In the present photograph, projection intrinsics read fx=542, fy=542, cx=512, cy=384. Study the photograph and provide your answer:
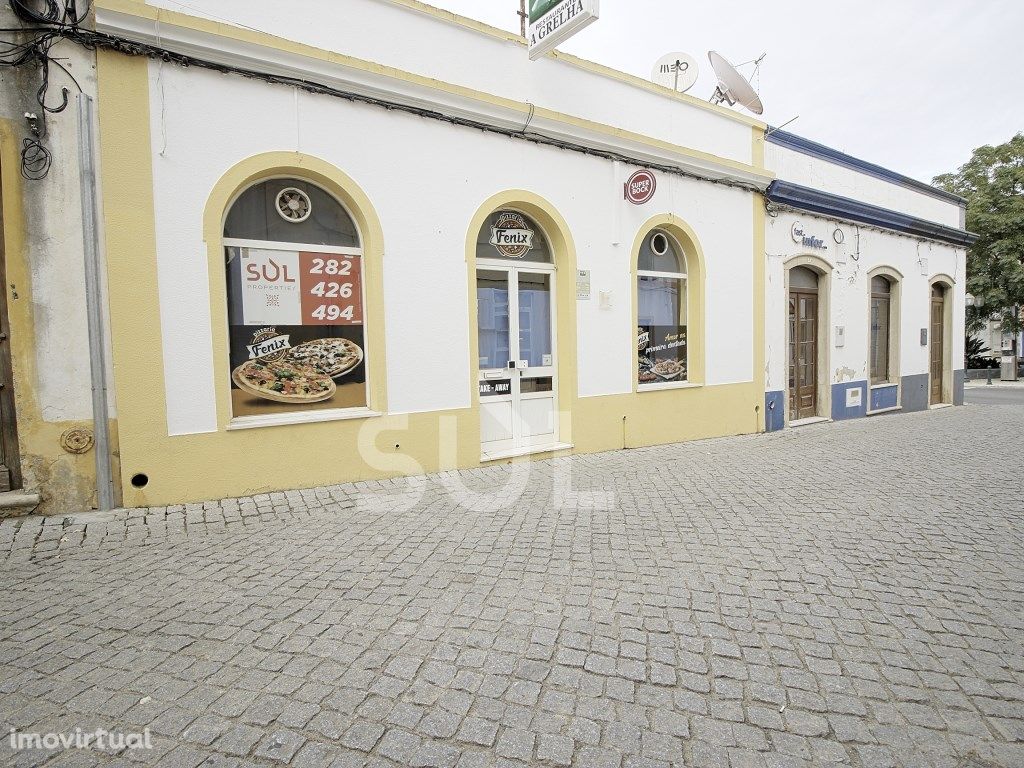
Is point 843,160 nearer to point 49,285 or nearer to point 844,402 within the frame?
point 844,402

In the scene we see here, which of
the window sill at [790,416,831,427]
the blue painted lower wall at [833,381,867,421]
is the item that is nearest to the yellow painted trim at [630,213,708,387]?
the window sill at [790,416,831,427]

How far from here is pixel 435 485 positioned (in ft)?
18.3

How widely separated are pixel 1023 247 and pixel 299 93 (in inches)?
1106

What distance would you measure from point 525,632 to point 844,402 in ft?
33.8

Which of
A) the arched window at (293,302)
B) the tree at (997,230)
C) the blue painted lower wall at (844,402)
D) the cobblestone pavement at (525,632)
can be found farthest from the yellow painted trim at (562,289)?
the tree at (997,230)

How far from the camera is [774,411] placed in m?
9.37

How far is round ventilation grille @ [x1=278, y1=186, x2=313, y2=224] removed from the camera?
5.34 m

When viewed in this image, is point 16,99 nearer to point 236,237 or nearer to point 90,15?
point 90,15

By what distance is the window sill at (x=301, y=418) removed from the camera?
5.02 meters

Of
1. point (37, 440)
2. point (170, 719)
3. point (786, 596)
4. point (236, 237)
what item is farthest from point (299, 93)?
point (786, 596)

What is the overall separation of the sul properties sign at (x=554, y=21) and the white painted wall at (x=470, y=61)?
1.11 feet

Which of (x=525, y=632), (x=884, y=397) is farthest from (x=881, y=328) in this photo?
(x=525, y=632)

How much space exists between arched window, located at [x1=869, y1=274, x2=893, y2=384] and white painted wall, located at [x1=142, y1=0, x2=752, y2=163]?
5.80 m

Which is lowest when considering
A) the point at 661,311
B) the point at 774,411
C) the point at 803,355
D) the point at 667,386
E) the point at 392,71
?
the point at 774,411
